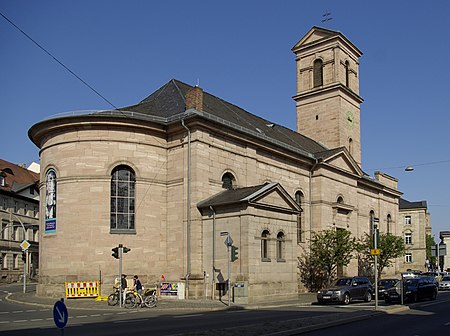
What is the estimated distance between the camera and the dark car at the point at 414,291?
89.7 feet

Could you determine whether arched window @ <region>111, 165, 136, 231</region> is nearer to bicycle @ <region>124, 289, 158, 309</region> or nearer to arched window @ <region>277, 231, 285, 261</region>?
bicycle @ <region>124, 289, 158, 309</region>

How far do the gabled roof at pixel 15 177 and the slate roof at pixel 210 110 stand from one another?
1375 inches

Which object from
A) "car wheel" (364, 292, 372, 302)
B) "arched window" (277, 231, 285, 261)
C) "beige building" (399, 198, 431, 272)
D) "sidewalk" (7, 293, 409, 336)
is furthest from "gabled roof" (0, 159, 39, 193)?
"beige building" (399, 198, 431, 272)

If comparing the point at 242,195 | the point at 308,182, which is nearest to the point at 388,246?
the point at 308,182

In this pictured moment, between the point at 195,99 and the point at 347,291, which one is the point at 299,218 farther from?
the point at 195,99

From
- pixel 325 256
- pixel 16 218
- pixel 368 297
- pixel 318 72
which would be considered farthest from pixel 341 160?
pixel 16 218

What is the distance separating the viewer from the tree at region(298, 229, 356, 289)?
38.1 m

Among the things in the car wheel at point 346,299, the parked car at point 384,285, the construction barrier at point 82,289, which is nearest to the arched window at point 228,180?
the construction barrier at point 82,289

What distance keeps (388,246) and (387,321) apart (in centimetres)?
3115

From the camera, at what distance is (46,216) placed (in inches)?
1228

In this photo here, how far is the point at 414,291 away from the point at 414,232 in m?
59.0

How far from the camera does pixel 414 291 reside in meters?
28.1

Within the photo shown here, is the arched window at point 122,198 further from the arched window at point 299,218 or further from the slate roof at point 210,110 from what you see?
the arched window at point 299,218

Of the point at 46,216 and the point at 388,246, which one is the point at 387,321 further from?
the point at 388,246
